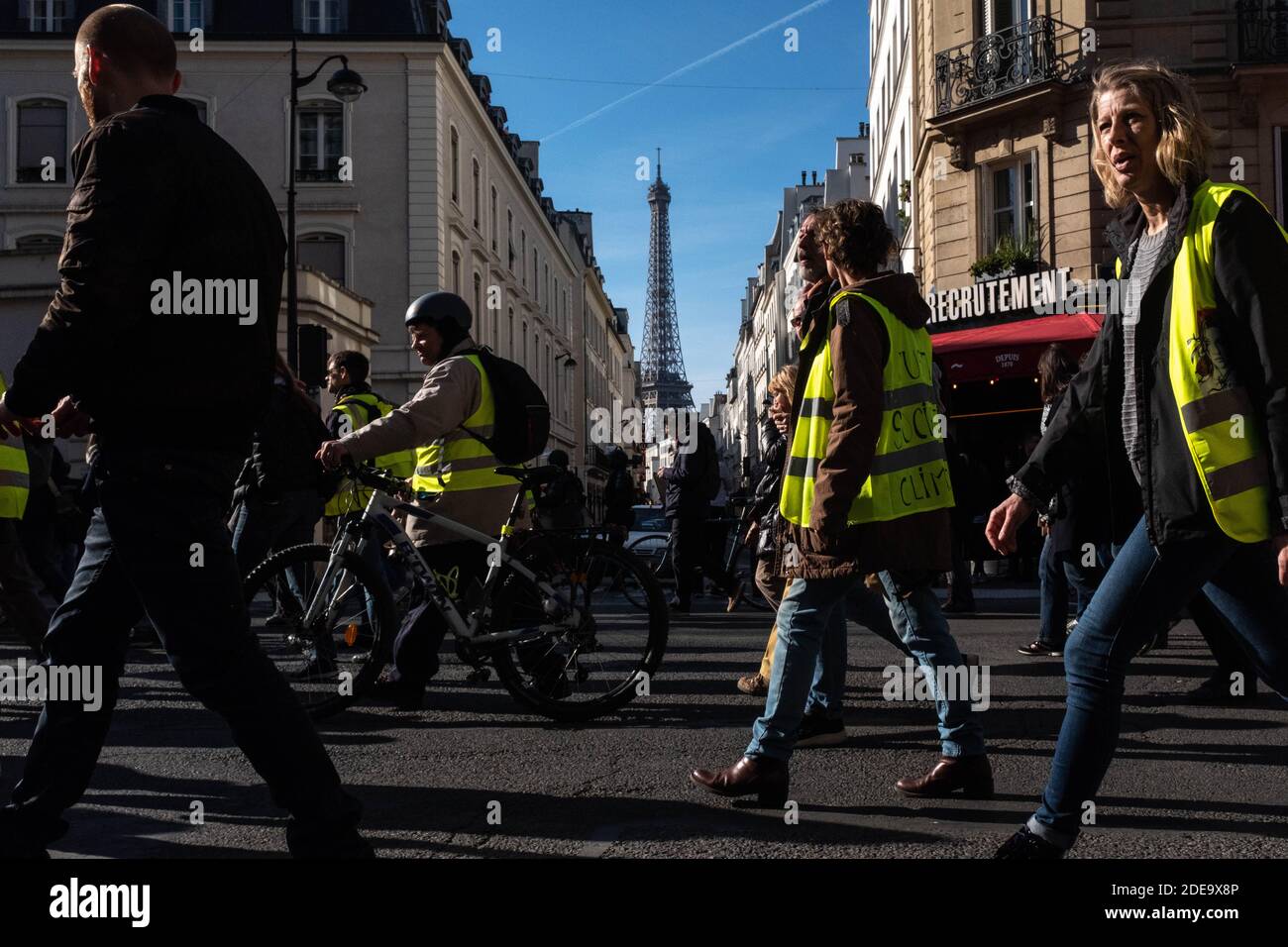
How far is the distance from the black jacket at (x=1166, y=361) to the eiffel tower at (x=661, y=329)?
13838cm

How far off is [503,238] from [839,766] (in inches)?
1514

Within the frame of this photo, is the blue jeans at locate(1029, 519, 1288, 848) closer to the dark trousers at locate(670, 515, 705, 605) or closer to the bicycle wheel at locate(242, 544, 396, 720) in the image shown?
the bicycle wheel at locate(242, 544, 396, 720)

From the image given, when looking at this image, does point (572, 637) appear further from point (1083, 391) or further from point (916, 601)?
point (1083, 391)

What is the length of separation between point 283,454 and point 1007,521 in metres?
4.79

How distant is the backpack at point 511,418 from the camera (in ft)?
19.2

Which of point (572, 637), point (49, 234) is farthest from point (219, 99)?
point (572, 637)

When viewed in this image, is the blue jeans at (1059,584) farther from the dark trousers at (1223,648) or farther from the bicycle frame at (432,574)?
the bicycle frame at (432,574)

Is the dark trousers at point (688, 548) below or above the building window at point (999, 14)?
below

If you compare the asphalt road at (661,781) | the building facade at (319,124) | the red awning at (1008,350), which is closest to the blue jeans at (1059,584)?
the asphalt road at (661,781)

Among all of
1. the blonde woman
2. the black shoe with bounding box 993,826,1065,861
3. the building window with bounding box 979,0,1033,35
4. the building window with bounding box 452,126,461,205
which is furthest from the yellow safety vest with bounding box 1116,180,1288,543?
the building window with bounding box 452,126,461,205

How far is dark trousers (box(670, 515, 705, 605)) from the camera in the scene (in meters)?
11.7

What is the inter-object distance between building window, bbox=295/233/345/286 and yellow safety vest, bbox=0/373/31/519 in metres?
25.4

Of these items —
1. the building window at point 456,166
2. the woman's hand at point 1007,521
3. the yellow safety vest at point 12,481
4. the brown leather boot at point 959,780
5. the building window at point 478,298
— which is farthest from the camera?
the building window at point 478,298

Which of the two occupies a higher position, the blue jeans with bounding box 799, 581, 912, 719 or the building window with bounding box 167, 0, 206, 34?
the building window with bounding box 167, 0, 206, 34
